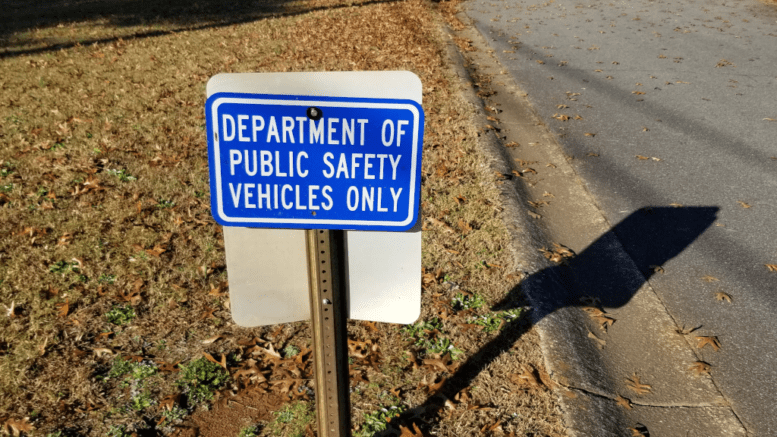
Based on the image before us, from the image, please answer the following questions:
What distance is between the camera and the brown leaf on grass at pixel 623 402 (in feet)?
9.84

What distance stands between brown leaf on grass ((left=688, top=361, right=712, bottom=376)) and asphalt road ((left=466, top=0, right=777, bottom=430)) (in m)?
0.04

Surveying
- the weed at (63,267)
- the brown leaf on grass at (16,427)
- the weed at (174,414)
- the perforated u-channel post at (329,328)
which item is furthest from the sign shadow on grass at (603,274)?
the weed at (63,267)

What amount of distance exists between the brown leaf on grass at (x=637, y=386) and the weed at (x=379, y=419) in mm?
1245

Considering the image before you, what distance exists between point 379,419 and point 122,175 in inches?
147

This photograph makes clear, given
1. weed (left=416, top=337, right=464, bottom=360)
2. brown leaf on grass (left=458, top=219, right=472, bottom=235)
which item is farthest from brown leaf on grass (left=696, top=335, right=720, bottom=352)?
brown leaf on grass (left=458, top=219, right=472, bottom=235)

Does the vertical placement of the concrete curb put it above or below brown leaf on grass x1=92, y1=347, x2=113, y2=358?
above

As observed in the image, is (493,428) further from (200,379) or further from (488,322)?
(200,379)

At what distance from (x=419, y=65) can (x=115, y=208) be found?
553 centimetres

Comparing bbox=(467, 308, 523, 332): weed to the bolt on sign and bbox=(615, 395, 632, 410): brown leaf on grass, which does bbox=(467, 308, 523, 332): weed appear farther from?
the bolt on sign

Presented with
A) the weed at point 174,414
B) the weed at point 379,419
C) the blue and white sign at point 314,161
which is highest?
the blue and white sign at point 314,161

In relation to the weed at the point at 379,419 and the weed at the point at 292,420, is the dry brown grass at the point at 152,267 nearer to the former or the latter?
the weed at the point at 379,419

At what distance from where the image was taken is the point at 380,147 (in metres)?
1.59

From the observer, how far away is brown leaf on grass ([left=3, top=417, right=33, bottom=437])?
2776mm

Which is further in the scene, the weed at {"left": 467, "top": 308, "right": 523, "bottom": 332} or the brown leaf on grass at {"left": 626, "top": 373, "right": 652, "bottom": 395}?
the weed at {"left": 467, "top": 308, "right": 523, "bottom": 332}
